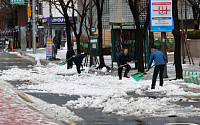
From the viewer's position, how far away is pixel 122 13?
40594 millimetres

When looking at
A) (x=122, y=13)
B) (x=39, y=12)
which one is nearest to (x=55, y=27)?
(x=39, y=12)

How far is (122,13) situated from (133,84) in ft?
76.1

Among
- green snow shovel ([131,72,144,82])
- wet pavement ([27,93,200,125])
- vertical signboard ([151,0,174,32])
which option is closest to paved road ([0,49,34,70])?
vertical signboard ([151,0,174,32])

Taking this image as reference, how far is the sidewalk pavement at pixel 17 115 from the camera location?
945 cm

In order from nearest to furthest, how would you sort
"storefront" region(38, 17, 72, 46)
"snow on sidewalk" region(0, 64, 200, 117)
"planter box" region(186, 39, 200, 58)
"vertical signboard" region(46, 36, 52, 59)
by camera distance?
"snow on sidewalk" region(0, 64, 200, 117) → "vertical signboard" region(46, 36, 52, 59) → "planter box" region(186, 39, 200, 58) → "storefront" region(38, 17, 72, 46)

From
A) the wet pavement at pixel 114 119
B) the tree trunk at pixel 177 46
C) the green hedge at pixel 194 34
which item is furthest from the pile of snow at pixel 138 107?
the green hedge at pixel 194 34

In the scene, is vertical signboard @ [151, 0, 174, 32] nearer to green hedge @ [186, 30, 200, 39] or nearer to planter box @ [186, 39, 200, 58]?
planter box @ [186, 39, 200, 58]

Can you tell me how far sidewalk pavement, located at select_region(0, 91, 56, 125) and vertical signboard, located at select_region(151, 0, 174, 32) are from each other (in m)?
8.68

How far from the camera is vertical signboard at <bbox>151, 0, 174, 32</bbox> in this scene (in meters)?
19.9

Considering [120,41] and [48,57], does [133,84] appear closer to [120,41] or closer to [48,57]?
[120,41]

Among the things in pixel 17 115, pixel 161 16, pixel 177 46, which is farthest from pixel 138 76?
pixel 17 115

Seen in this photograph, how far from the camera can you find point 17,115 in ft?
34.2

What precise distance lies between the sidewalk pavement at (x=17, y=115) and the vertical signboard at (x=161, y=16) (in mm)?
8680

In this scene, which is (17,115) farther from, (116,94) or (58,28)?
(58,28)
